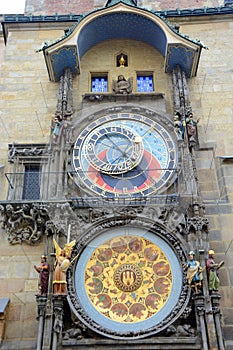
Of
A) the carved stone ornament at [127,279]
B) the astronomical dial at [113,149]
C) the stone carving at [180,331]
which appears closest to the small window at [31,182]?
the astronomical dial at [113,149]

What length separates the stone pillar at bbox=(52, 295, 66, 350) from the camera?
23.3 ft

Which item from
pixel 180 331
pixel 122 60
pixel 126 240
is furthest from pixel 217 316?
pixel 122 60

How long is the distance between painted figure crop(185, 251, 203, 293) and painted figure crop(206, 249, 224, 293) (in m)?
0.16

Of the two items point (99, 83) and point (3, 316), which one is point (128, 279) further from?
point (99, 83)

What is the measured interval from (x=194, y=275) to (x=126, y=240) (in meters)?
1.35

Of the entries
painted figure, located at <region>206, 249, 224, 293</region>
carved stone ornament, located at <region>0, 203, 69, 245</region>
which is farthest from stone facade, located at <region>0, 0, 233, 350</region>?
painted figure, located at <region>206, 249, 224, 293</region>

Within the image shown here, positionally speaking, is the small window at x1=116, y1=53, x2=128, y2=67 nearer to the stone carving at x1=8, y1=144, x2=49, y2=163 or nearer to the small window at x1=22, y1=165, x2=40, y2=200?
the stone carving at x1=8, y1=144, x2=49, y2=163

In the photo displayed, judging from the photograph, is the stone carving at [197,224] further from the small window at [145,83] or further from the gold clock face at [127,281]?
the small window at [145,83]

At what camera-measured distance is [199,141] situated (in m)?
9.76

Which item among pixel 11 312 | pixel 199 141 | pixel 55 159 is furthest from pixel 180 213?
pixel 11 312

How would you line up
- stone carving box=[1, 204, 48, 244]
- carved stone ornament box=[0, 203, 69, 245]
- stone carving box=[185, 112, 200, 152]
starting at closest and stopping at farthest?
carved stone ornament box=[0, 203, 69, 245]
stone carving box=[1, 204, 48, 244]
stone carving box=[185, 112, 200, 152]

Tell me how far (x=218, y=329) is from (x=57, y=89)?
6104 mm

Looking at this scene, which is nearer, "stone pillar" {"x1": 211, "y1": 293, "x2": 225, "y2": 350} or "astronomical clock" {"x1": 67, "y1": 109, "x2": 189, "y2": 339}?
"stone pillar" {"x1": 211, "y1": 293, "x2": 225, "y2": 350}

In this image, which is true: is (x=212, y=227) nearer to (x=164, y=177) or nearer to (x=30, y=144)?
(x=164, y=177)
